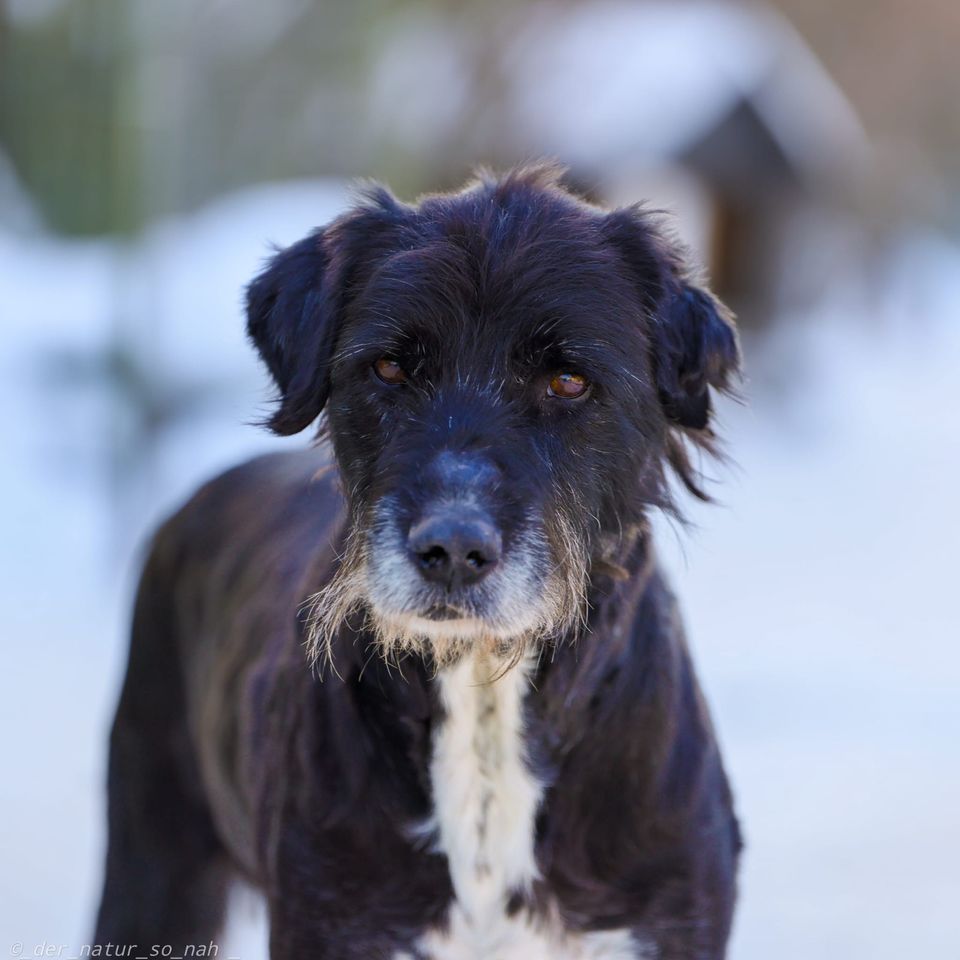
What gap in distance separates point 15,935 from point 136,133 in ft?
20.5

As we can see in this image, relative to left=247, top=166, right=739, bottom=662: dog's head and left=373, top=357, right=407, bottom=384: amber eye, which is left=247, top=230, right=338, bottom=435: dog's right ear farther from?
left=373, top=357, right=407, bottom=384: amber eye

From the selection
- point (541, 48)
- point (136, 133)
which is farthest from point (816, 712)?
point (541, 48)

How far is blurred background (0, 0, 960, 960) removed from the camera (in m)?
5.80

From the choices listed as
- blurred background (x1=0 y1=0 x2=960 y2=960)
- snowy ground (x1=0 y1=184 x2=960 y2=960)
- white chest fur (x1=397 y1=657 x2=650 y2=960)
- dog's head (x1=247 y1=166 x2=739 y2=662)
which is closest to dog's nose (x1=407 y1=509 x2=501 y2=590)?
dog's head (x1=247 y1=166 x2=739 y2=662)

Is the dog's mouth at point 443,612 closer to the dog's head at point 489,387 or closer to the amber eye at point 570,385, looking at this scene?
the dog's head at point 489,387

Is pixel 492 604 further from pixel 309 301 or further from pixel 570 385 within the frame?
pixel 309 301

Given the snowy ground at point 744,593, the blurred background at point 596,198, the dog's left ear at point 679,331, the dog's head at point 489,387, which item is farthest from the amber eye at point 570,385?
the snowy ground at point 744,593

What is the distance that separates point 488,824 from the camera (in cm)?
278

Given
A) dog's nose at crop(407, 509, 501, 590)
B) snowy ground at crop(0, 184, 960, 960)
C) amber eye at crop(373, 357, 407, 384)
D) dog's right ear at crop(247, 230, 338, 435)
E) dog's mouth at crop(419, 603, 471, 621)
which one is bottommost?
dog's mouth at crop(419, 603, 471, 621)

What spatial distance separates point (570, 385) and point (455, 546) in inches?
17.2

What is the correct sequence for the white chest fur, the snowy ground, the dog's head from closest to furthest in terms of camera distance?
the dog's head → the white chest fur → the snowy ground

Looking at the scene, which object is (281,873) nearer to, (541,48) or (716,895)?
(716,895)

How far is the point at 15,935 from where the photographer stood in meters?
4.82

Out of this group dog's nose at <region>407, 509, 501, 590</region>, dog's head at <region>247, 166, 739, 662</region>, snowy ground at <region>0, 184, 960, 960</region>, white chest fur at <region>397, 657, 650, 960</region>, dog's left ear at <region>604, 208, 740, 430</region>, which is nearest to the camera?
dog's nose at <region>407, 509, 501, 590</region>
